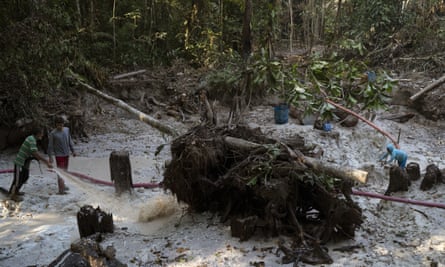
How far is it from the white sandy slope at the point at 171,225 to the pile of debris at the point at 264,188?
8.2 inches

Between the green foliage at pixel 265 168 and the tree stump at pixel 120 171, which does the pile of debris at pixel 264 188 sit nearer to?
the green foliage at pixel 265 168

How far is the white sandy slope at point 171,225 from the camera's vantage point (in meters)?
4.85

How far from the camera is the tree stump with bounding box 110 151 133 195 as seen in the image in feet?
23.7

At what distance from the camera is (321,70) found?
591 cm

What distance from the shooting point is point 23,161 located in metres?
6.68

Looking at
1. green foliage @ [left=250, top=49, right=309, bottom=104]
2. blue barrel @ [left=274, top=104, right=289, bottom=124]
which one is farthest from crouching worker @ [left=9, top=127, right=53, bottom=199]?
blue barrel @ [left=274, top=104, right=289, bottom=124]

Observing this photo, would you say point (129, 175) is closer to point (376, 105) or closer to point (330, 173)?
point (330, 173)

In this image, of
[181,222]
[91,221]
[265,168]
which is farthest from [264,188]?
[91,221]

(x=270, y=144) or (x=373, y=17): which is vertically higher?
(x=373, y=17)

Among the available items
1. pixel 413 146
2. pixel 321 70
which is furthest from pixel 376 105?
pixel 413 146

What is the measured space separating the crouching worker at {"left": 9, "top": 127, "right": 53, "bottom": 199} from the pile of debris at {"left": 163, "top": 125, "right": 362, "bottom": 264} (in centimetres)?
237

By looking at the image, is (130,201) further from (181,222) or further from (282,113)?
(282,113)

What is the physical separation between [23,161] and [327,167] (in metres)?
4.93

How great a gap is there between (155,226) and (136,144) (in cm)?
460
